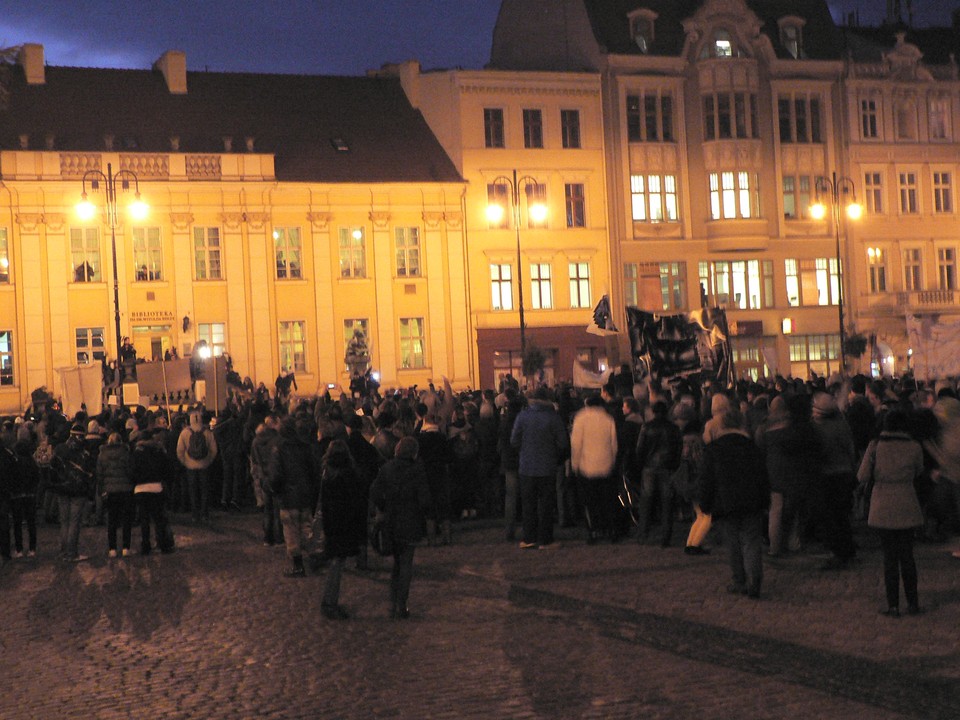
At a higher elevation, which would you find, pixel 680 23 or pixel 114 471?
pixel 680 23

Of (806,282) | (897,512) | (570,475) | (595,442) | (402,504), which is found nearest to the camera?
(897,512)

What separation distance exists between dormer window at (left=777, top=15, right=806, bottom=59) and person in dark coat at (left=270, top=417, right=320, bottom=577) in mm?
43681

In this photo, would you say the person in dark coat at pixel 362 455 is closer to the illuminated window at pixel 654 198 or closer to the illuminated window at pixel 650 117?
the illuminated window at pixel 654 198

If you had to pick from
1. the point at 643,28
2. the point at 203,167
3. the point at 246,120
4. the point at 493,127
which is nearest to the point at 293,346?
the point at 203,167

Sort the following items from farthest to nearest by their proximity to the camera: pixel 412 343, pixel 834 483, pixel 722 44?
pixel 722 44 → pixel 412 343 → pixel 834 483

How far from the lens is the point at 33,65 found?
50031 millimetres

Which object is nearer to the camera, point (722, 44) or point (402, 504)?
point (402, 504)

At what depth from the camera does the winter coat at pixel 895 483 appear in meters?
11.6

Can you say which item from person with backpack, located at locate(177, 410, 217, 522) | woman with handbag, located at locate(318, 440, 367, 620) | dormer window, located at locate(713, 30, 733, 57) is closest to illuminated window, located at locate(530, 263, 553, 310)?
dormer window, located at locate(713, 30, 733, 57)

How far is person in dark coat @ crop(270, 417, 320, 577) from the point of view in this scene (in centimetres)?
1567

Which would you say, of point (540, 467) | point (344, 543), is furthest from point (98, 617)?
point (540, 467)

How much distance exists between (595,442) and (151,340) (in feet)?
112

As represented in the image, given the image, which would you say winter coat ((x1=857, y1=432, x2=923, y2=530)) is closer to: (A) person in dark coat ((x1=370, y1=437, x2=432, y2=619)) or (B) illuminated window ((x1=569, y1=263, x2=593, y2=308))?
(A) person in dark coat ((x1=370, y1=437, x2=432, y2=619))

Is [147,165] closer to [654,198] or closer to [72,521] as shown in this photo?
[654,198]
